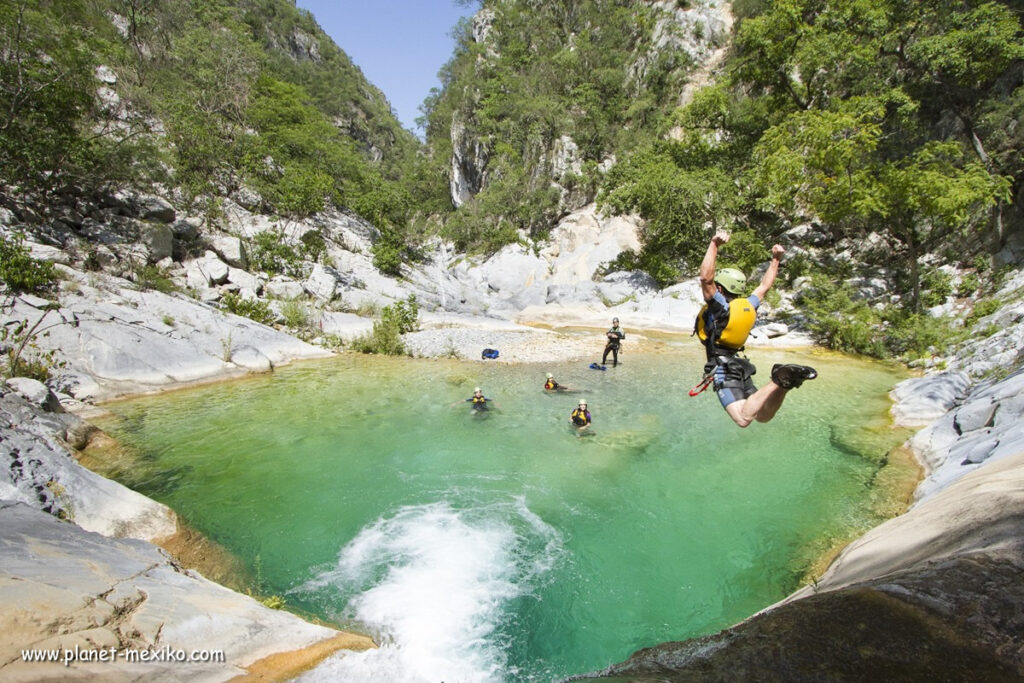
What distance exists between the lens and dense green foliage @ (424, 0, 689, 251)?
4228 centimetres

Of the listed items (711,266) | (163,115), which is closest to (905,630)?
(711,266)

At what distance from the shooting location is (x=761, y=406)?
450cm

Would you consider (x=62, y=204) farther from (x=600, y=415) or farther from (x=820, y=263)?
(x=820, y=263)

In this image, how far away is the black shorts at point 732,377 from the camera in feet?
16.9

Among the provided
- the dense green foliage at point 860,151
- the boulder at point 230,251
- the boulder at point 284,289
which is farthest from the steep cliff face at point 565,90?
the boulder at point 230,251

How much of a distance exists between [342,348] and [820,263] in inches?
1099

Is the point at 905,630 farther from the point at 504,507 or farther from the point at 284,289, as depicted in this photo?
the point at 284,289

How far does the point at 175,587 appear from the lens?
441 centimetres

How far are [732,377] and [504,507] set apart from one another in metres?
4.77

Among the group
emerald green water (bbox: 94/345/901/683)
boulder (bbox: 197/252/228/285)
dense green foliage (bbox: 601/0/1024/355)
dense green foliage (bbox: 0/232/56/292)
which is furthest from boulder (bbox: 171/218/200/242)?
dense green foliage (bbox: 601/0/1024/355)

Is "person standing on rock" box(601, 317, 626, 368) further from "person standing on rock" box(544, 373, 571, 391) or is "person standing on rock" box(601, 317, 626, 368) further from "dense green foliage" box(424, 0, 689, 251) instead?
"dense green foliage" box(424, 0, 689, 251)

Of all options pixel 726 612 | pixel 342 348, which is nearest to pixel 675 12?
pixel 342 348

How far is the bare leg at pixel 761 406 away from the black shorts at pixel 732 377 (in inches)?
10.1

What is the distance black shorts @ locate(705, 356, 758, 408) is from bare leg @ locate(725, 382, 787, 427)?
256mm
